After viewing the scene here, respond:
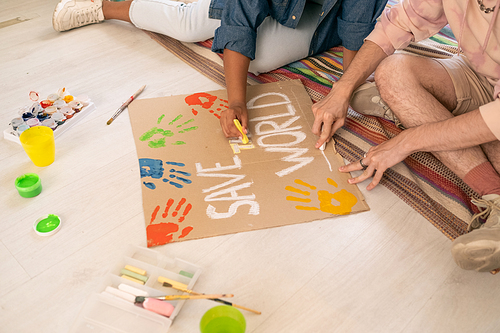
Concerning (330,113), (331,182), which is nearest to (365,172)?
(331,182)

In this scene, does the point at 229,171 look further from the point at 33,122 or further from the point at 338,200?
the point at 33,122

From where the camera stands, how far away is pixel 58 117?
→ 4.24 ft

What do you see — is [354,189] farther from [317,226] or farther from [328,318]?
[328,318]

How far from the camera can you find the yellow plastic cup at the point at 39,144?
110cm

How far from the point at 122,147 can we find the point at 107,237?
364 millimetres

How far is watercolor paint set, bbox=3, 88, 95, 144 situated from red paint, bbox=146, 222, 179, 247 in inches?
22.2

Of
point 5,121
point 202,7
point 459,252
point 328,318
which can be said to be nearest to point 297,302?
point 328,318

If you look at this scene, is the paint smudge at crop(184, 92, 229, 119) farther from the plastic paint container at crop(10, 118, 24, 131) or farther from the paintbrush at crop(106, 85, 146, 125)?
the plastic paint container at crop(10, 118, 24, 131)

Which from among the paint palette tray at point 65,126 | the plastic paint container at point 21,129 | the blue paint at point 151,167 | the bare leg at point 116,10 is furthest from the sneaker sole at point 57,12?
the blue paint at point 151,167

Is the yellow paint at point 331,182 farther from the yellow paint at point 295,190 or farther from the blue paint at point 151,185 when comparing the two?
the blue paint at point 151,185

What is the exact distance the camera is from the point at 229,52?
1332 mm

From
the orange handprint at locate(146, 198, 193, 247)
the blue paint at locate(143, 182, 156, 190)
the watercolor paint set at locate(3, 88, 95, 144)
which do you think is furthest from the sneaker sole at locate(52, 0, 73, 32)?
the orange handprint at locate(146, 198, 193, 247)

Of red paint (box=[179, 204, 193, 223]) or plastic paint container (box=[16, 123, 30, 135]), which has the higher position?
plastic paint container (box=[16, 123, 30, 135])

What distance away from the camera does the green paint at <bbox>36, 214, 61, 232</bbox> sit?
98 cm
